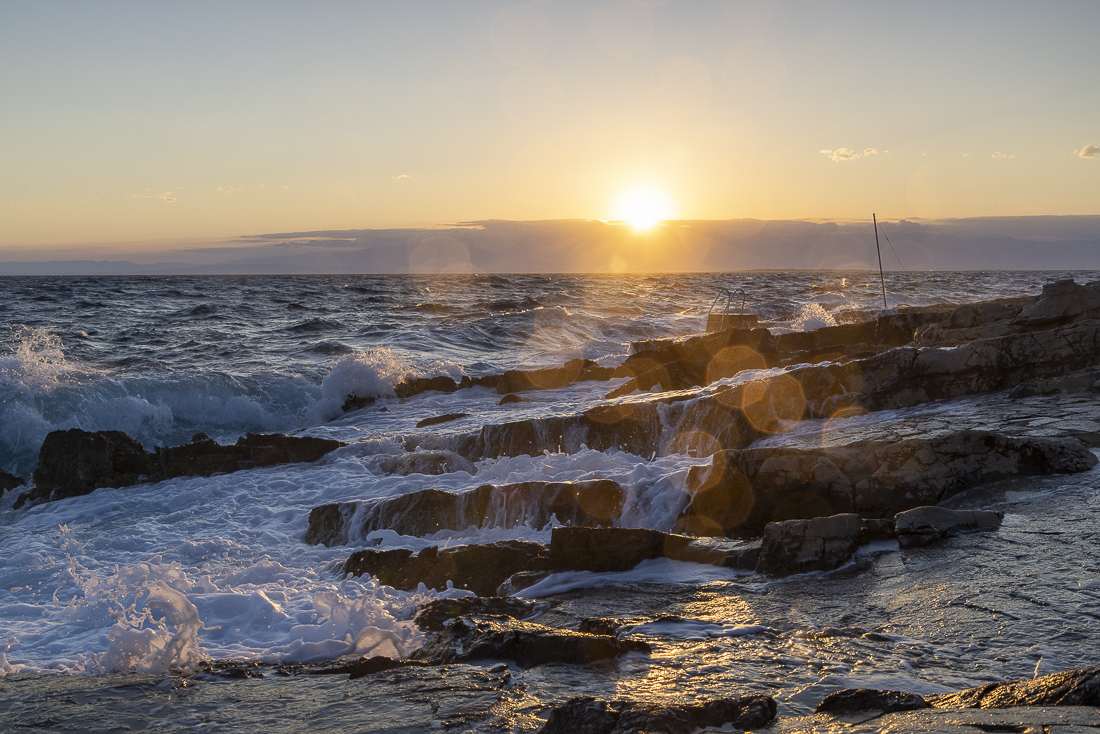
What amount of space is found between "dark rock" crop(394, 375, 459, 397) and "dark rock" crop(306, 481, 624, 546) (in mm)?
9500

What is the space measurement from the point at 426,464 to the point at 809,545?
6619 mm

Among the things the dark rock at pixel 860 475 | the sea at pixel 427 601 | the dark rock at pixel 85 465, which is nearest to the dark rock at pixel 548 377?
the sea at pixel 427 601

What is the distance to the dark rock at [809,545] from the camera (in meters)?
5.84

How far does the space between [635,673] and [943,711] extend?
1616 millimetres

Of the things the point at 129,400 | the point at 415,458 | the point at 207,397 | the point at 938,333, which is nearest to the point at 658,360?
the point at 938,333

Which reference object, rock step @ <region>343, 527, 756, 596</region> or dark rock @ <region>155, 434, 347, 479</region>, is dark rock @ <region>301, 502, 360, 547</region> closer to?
rock step @ <region>343, 527, 756, 596</region>

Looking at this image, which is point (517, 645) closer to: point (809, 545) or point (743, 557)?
point (743, 557)

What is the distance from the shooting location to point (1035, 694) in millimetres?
3121

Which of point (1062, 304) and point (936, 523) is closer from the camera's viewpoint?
point (936, 523)

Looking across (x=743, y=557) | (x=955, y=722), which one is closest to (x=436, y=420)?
(x=743, y=557)

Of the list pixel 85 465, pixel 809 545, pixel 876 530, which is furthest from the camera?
pixel 85 465

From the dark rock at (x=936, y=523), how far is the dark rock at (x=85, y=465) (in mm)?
10655

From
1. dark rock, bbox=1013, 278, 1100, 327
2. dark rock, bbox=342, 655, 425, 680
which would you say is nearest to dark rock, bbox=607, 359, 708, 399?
dark rock, bbox=1013, 278, 1100, 327

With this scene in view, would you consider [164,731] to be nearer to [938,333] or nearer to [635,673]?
[635,673]
